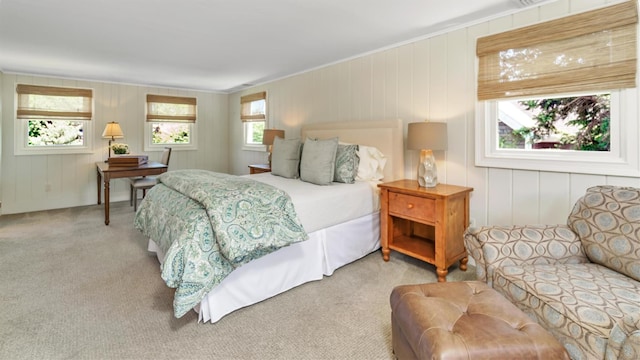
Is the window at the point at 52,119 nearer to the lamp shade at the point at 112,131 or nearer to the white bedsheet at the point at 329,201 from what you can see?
the lamp shade at the point at 112,131

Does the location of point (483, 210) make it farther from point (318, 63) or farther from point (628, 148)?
point (318, 63)

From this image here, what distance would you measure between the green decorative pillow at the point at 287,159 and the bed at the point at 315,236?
0.09 metres

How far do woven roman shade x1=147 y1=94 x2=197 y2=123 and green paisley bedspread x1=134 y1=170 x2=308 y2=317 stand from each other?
396cm

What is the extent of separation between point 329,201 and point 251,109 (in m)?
3.83

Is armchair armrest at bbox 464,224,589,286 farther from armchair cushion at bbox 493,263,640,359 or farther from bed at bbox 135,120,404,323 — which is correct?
bed at bbox 135,120,404,323

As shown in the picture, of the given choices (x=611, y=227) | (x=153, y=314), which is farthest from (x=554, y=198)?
(x=153, y=314)

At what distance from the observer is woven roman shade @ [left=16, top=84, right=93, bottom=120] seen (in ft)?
15.1

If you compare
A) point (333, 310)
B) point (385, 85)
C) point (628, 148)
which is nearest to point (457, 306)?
point (333, 310)

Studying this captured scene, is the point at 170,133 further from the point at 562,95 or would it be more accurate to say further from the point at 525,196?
the point at 562,95

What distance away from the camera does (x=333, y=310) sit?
2072mm

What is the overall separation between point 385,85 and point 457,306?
8.52 ft

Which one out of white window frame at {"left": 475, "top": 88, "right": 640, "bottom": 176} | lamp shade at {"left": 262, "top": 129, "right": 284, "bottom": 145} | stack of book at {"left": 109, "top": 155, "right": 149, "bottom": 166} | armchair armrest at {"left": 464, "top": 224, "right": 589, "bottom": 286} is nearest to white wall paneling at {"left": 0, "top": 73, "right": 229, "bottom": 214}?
stack of book at {"left": 109, "top": 155, "right": 149, "bottom": 166}

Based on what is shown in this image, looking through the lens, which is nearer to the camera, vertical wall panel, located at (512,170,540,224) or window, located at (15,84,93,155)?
vertical wall panel, located at (512,170,540,224)

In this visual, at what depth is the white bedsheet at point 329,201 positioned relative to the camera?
7.92ft
